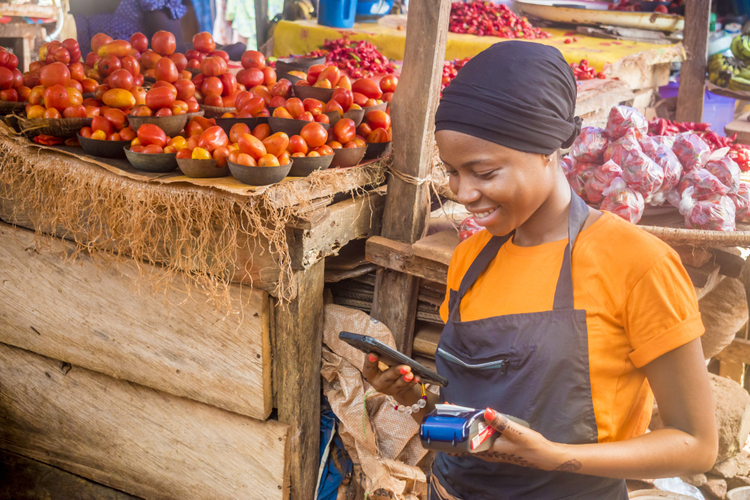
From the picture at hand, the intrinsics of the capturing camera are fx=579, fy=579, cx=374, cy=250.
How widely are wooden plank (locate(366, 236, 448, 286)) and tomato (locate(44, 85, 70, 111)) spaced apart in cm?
135

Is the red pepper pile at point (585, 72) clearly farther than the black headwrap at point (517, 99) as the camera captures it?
Yes

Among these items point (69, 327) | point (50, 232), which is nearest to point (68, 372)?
point (69, 327)

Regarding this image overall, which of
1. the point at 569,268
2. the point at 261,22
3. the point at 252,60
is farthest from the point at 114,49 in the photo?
the point at 261,22

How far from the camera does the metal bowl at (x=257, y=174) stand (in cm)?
189

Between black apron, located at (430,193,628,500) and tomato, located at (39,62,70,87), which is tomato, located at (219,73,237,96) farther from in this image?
black apron, located at (430,193,628,500)

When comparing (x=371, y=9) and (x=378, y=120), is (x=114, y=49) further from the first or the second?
(x=371, y=9)

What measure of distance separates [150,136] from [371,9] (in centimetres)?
454

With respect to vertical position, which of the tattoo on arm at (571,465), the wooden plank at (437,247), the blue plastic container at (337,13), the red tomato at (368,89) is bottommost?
the tattoo on arm at (571,465)

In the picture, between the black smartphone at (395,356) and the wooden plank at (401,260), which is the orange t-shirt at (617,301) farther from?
the wooden plank at (401,260)

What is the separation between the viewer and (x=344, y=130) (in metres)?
2.24

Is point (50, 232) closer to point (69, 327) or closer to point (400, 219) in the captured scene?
point (69, 327)

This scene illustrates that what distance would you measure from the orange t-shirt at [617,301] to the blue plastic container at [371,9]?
17.5 ft

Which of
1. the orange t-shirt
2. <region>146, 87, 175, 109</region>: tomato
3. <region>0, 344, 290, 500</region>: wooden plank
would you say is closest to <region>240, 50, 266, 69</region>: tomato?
<region>146, 87, 175, 109</region>: tomato

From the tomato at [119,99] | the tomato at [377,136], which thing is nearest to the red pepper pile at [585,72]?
the tomato at [377,136]
